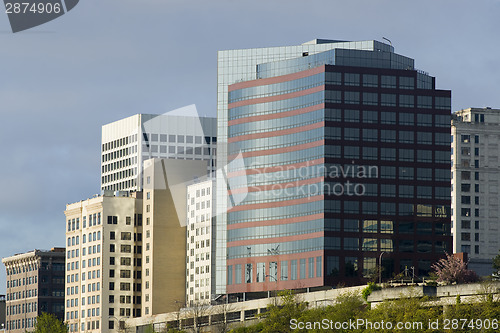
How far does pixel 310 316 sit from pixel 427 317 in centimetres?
2949

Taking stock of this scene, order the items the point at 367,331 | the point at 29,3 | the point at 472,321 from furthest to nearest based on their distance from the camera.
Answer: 1. the point at 367,331
2. the point at 472,321
3. the point at 29,3

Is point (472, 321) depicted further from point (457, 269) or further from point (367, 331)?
point (457, 269)

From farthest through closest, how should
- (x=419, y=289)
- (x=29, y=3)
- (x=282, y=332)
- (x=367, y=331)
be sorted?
(x=282, y=332) → (x=419, y=289) → (x=367, y=331) → (x=29, y=3)

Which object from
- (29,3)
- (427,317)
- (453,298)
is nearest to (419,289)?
A: (453,298)

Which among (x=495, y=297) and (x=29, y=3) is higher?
(x=29, y=3)

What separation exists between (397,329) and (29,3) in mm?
61755

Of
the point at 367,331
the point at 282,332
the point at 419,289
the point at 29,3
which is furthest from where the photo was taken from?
the point at 282,332

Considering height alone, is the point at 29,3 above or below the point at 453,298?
above

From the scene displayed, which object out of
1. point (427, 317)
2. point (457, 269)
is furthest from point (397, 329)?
point (457, 269)

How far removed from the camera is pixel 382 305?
159 m

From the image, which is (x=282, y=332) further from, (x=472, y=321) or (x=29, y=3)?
(x=29, y=3)

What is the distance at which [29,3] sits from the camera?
12544cm

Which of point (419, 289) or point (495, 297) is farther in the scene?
point (419, 289)

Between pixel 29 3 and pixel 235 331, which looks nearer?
pixel 29 3
